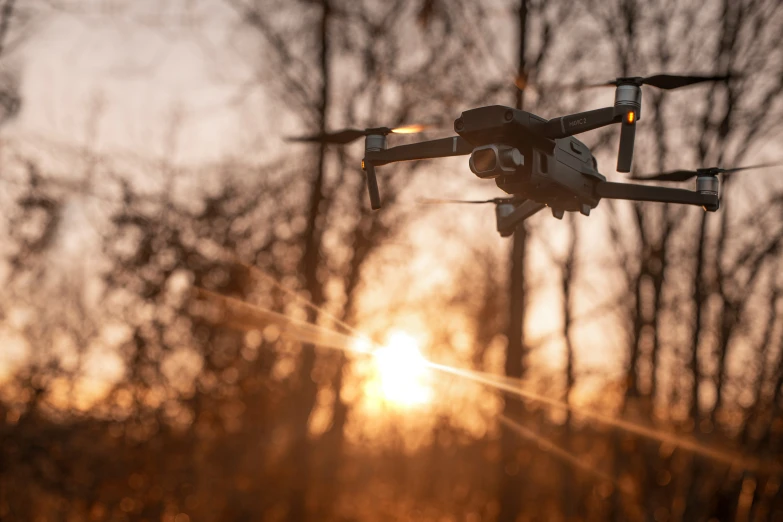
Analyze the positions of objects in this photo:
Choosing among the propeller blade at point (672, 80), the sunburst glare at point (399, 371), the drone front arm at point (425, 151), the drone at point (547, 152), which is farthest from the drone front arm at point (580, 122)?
the sunburst glare at point (399, 371)

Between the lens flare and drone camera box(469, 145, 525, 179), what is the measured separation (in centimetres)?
972

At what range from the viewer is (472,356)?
30703mm

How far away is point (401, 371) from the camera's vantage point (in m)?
22.8

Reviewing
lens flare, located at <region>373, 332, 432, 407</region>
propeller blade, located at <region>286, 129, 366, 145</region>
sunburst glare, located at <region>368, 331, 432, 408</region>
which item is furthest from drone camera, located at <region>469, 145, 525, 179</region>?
sunburst glare, located at <region>368, 331, 432, 408</region>

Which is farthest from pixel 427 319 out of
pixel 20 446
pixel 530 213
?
pixel 530 213

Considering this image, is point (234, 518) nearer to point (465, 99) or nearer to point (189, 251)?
point (189, 251)

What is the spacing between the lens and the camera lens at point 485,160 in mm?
4173

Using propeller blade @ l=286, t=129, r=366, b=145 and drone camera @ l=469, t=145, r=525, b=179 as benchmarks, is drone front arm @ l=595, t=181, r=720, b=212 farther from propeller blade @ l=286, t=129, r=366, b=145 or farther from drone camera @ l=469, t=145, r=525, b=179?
propeller blade @ l=286, t=129, r=366, b=145

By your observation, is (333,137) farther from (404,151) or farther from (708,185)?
(708,185)

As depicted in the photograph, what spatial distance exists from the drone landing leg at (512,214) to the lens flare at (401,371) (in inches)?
331

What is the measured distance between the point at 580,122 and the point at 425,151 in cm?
92

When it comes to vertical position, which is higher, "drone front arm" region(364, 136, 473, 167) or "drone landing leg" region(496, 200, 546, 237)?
"drone front arm" region(364, 136, 473, 167)

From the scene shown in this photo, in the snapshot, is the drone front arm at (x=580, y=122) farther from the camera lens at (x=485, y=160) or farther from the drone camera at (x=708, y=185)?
the drone camera at (x=708, y=185)

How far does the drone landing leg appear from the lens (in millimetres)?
5132
